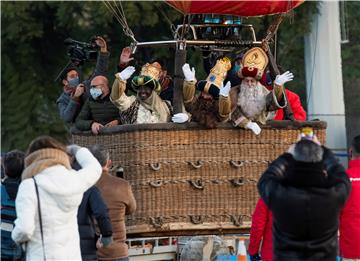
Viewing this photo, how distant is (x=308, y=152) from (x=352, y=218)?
1.65m

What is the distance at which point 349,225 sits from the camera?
811 cm

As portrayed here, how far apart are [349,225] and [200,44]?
1.86m

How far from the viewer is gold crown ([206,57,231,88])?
28.1 ft

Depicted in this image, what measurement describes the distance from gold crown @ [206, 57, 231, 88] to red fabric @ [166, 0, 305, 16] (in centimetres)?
40

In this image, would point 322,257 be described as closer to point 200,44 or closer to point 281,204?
point 281,204

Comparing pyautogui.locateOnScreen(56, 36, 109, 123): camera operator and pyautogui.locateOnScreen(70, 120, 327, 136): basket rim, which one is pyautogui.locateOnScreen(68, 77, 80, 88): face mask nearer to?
pyautogui.locateOnScreen(56, 36, 109, 123): camera operator

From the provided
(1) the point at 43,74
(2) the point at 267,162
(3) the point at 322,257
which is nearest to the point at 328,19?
(1) the point at 43,74

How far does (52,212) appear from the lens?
22.0ft

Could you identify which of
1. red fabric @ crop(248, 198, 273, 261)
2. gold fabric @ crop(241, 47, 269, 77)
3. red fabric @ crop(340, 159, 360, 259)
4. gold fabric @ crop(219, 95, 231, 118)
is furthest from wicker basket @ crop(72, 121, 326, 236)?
red fabric @ crop(248, 198, 273, 261)

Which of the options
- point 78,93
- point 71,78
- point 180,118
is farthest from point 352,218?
point 71,78

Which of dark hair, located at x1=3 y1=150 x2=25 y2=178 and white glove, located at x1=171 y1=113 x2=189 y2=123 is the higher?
white glove, located at x1=171 y1=113 x2=189 y2=123

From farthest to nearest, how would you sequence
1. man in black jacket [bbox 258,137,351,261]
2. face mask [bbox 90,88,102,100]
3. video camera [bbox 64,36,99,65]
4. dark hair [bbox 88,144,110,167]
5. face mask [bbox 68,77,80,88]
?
face mask [bbox 68,77,80,88], video camera [bbox 64,36,99,65], face mask [bbox 90,88,102,100], dark hair [bbox 88,144,110,167], man in black jacket [bbox 258,137,351,261]

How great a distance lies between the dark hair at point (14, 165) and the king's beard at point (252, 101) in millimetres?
1706

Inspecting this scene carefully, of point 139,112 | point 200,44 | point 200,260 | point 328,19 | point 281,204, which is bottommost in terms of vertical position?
point 200,260
